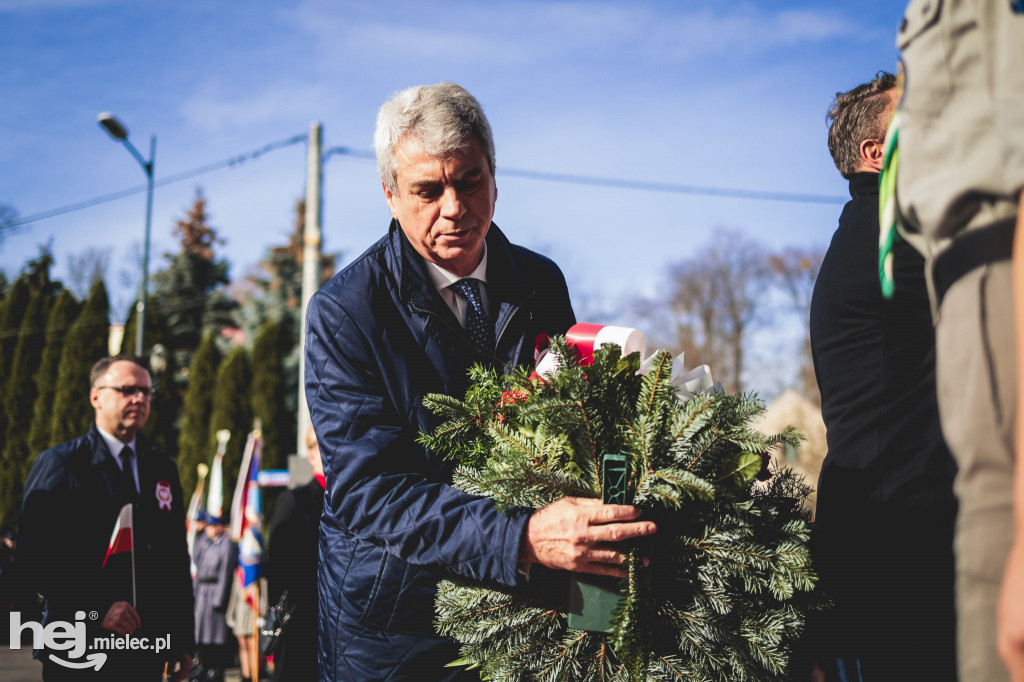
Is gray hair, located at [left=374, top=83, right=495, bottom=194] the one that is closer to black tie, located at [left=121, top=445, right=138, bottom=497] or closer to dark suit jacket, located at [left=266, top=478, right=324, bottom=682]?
dark suit jacket, located at [left=266, top=478, right=324, bottom=682]

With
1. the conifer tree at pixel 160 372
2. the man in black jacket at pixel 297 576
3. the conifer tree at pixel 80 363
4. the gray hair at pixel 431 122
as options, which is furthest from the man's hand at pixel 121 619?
the conifer tree at pixel 80 363

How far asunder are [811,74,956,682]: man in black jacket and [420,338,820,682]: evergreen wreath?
24cm

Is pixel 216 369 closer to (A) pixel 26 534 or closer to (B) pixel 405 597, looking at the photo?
(A) pixel 26 534

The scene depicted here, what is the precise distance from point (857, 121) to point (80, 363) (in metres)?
24.7

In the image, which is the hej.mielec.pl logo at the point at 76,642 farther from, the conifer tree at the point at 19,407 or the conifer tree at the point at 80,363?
the conifer tree at the point at 19,407

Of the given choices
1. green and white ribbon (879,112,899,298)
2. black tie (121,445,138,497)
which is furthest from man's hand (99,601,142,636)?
green and white ribbon (879,112,899,298)

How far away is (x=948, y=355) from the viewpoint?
1.01 metres

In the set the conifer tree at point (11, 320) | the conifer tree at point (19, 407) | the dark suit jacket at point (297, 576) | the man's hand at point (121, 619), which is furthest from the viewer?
the conifer tree at point (11, 320)

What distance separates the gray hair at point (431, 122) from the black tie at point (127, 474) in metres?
3.16

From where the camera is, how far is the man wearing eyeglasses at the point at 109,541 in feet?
13.7

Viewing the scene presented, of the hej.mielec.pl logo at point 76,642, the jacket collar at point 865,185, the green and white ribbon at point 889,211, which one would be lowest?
the hej.mielec.pl logo at point 76,642

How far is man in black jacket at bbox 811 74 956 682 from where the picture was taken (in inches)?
72.3

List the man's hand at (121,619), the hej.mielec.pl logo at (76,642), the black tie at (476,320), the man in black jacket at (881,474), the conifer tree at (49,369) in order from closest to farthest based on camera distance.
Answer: the man in black jacket at (881,474) < the black tie at (476,320) < the hej.mielec.pl logo at (76,642) < the man's hand at (121,619) < the conifer tree at (49,369)

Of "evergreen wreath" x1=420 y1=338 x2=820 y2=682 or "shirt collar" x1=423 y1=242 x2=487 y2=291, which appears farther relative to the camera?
"shirt collar" x1=423 y1=242 x2=487 y2=291
